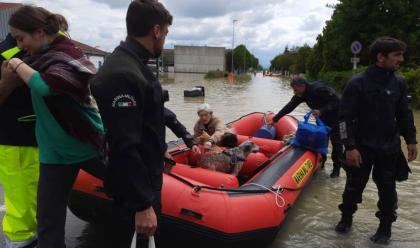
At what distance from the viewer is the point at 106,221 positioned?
3654mm

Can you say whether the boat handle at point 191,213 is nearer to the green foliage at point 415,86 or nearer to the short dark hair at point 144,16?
the short dark hair at point 144,16

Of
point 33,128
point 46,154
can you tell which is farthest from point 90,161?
point 33,128

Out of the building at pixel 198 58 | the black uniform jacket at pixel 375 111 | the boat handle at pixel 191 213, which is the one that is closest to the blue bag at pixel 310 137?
the black uniform jacket at pixel 375 111

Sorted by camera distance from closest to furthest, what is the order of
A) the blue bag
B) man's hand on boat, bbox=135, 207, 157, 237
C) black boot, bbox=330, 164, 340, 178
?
man's hand on boat, bbox=135, 207, 157, 237, the blue bag, black boot, bbox=330, 164, 340, 178

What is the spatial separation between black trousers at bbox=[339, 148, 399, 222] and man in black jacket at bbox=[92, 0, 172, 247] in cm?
241

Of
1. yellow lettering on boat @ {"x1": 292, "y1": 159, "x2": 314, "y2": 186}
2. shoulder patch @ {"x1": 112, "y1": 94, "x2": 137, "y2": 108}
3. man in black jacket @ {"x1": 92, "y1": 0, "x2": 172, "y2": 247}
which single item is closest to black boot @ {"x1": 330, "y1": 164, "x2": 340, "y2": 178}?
yellow lettering on boat @ {"x1": 292, "y1": 159, "x2": 314, "y2": 186}

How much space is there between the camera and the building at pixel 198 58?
8412 centimetres

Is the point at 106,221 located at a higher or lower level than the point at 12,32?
lower

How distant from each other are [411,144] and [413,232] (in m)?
1.06

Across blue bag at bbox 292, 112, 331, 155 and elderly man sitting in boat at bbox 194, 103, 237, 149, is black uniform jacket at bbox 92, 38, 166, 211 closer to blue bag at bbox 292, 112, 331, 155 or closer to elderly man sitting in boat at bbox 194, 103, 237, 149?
elderly man sitting in boat at bbox 194, 103, 237, 149

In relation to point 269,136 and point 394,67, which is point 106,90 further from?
point 269,136

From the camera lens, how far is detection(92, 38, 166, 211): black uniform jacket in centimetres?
162

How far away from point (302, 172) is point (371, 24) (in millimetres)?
21501

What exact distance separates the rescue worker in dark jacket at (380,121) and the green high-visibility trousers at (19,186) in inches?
99.9
